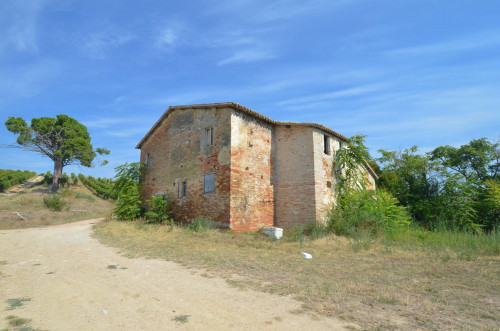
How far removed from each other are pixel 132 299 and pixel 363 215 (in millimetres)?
10290

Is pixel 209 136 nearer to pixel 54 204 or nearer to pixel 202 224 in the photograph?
pixel 202 224

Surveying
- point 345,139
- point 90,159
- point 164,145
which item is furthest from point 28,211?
point 345,139

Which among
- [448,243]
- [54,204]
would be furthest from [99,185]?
[448,243]

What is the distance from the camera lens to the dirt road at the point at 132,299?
12.7ft

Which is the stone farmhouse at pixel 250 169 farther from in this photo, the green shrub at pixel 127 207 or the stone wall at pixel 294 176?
the green shrub at pixel 127 207

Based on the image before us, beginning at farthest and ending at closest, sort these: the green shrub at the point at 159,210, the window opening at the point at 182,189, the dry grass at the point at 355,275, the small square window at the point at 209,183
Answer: the window opening at the point at 182,189
the green shrub at the point at 159,210
the small square window at the point at 209,183
the dry grass at the point at 355,275

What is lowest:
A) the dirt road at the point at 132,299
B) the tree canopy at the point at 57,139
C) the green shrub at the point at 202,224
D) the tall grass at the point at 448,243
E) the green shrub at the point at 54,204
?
the tall grass at the point at 448,243

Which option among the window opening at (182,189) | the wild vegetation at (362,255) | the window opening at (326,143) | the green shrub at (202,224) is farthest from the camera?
the window opening at (182,189)

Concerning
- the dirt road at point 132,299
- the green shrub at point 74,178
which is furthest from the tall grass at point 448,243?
the green shrub at point 74,178

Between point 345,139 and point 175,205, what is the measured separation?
10079mm

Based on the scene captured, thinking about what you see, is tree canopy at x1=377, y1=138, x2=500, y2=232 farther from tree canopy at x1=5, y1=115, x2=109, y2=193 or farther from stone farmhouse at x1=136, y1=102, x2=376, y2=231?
tree canopy at x1=5, y1=115, x2=109, y2=193

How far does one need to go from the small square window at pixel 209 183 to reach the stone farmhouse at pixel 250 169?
0.16 ft

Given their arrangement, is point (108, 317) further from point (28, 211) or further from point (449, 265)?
point (28, 211)

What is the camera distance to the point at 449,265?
7129 millimetres
